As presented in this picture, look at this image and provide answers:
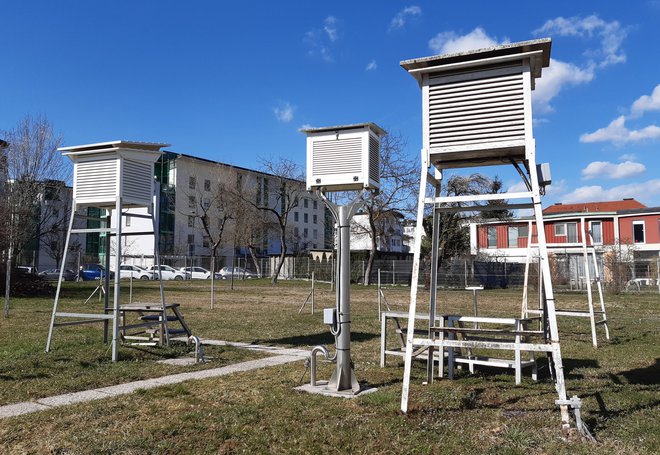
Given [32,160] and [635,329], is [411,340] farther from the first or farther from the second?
[32,160]

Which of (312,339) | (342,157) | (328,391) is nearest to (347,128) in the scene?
(342,157)

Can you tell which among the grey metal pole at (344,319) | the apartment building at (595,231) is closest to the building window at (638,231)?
the apartment building at (595,231)

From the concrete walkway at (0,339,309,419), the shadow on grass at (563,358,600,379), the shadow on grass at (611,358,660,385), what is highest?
the shadow on grass at (611,358,660,385)

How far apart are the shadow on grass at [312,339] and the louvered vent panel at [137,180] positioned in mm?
3578

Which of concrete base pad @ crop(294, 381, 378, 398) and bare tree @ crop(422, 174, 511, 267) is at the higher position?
bare tree @ crop(422, 174, 511, 267)

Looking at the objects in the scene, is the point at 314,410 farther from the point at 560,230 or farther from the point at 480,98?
the point at 560,230

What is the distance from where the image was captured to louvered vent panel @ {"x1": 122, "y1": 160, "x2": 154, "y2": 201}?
931cm

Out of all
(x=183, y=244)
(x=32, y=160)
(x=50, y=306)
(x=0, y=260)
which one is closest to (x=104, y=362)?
(x=50, y=306)

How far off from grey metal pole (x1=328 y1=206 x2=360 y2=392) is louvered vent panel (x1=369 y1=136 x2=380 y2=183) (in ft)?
1.98

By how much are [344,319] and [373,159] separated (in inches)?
79.1

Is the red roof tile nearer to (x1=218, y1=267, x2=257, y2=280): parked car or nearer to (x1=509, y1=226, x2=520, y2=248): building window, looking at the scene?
(x1=509, y1=226, x2=520, y2=248): building window

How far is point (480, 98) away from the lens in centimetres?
569

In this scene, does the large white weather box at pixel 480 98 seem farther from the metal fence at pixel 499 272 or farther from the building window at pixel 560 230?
the building window at pixel 560 230


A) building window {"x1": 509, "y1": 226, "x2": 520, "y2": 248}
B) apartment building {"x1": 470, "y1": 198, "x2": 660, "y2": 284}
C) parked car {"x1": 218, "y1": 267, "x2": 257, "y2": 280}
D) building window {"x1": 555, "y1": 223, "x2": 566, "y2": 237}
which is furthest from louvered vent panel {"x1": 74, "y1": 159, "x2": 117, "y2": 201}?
parked car {"x1": 218, "y1": 267, "x2": 257, "y2": 280}
